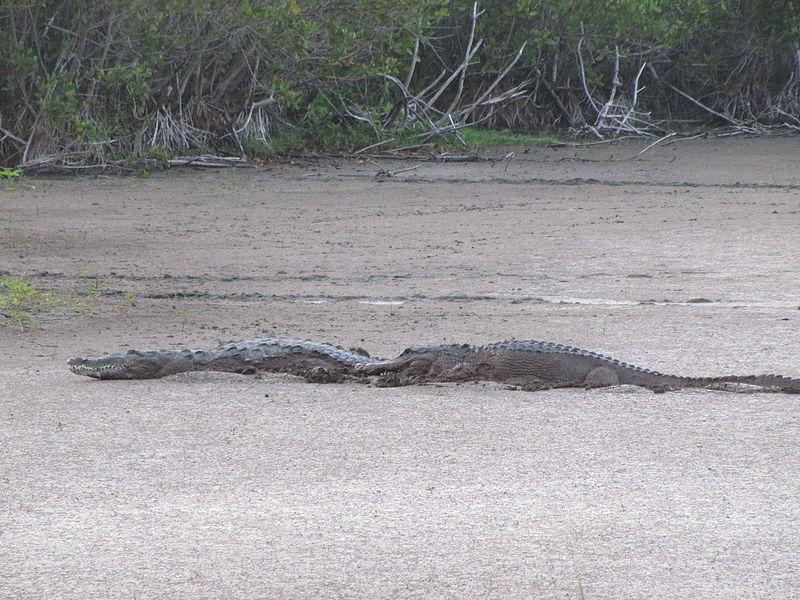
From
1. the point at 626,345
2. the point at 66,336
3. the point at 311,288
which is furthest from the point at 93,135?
the point at 626,345

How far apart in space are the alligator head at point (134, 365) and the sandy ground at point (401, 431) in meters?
0.09

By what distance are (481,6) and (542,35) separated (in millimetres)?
1649

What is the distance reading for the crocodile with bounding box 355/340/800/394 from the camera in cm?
507

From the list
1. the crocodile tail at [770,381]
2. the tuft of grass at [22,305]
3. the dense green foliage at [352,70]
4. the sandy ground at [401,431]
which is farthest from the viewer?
the dense green foliage at [352,70]

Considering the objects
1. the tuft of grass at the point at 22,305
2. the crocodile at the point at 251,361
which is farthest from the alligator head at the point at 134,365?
the tuft of grass at the point at 22,305

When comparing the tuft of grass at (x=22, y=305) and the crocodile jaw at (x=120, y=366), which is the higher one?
the crocodile jaw at (x=120, y=366)

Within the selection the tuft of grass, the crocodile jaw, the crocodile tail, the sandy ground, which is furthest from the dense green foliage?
the crocodile tail

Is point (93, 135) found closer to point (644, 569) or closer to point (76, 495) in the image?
point (76, 495)

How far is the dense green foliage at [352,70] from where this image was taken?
1545 centimetres

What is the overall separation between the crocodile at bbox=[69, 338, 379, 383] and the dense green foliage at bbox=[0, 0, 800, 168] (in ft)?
33.8

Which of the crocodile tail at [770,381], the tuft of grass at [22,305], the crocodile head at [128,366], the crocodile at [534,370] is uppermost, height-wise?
the crocodile tail at [770,381]

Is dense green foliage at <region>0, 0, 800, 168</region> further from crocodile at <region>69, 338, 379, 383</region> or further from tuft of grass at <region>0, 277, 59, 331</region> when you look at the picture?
crocodile at <region>69, 338, 379, 383</region>

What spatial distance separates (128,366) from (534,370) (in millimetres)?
2072

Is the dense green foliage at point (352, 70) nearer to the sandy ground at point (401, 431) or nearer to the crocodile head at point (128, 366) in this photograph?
the sandy ground at point (401, 431)
